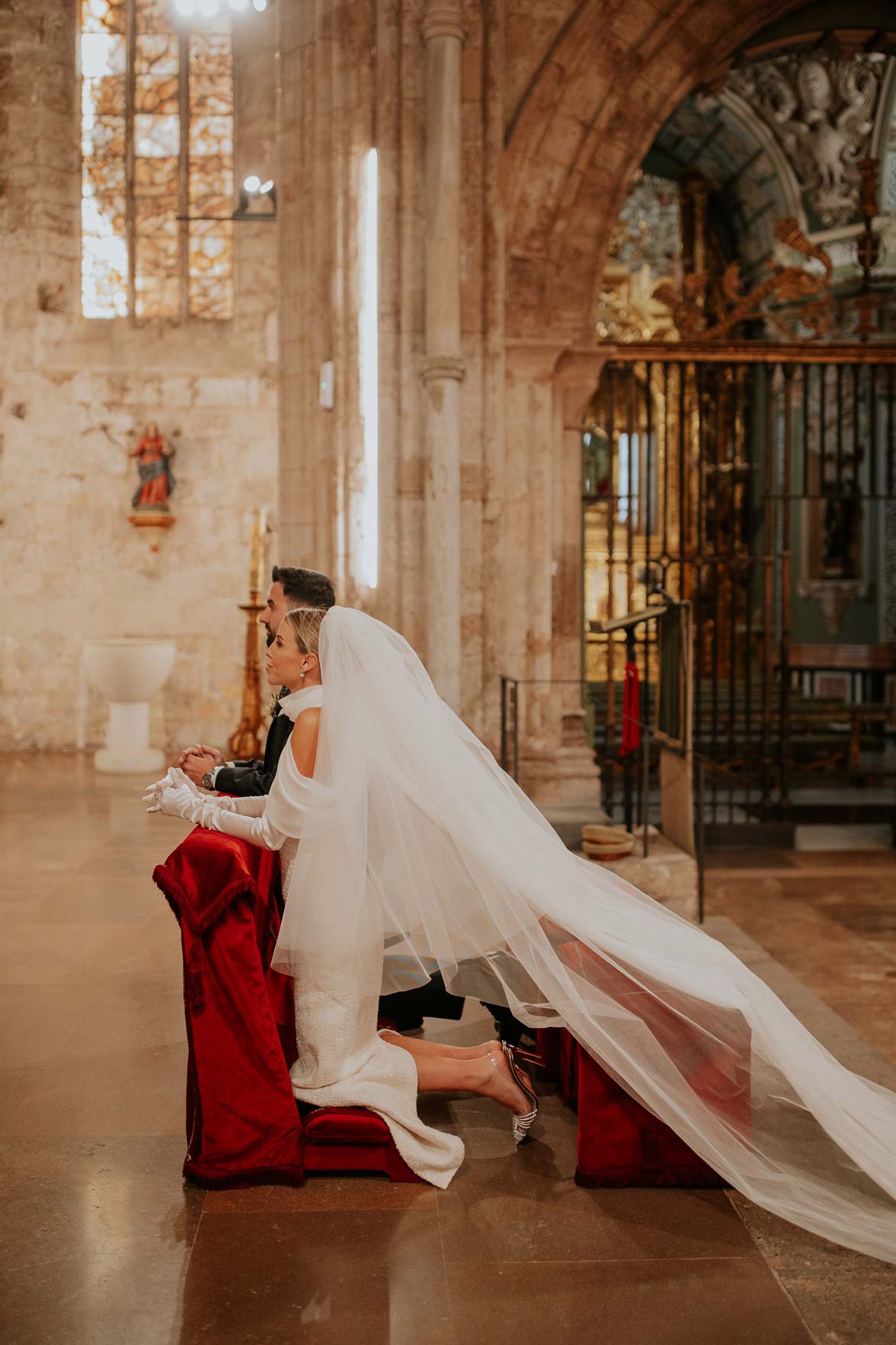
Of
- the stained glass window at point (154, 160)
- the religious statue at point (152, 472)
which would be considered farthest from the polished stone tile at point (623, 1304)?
the stained glass window at point (154, 160)

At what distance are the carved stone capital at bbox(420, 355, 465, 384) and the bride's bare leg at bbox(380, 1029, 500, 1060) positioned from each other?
3.79 meters

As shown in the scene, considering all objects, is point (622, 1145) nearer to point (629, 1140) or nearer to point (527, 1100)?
point (629, 1140)

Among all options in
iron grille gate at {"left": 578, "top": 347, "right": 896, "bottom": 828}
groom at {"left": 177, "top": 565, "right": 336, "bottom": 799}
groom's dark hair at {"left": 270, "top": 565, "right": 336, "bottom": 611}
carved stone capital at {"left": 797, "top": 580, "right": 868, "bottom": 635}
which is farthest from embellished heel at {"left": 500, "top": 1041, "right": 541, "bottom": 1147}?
carved stone capital at {"left": 797, "top": 580, "right": 868, "bottom": 635}

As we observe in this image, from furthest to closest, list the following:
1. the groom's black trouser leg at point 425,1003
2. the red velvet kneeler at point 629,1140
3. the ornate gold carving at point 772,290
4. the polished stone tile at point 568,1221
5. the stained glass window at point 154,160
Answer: the stained glass window at point 154,160 → the ornate gold carving at point 772,290 → the groom's black trouser leg at point 425,1003 → the red velvet kneeler at point 629,1140 → the polished stone tile at point 568,1221

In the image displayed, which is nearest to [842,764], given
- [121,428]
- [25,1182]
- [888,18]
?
[888,18]

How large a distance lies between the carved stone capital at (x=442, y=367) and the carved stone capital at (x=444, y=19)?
5.02 feet

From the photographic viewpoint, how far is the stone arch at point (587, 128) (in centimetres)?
632

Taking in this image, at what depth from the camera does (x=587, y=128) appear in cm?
640

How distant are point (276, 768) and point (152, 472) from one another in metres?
8.07

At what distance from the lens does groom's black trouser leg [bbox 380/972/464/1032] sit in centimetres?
338

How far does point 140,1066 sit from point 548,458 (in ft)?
13.3

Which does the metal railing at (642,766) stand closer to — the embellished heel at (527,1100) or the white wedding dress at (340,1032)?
the embellished heel at (527,1100)

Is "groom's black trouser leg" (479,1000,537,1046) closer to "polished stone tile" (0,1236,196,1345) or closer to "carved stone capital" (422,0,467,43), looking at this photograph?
"polished stone tile" (0,1236,196,1345)

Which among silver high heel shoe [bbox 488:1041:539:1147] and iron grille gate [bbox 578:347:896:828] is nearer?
silver high heel shoe [bbox 488:1041:539:1147]
